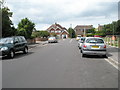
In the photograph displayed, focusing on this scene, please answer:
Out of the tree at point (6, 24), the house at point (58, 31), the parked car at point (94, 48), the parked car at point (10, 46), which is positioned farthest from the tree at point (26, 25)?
the house at point (58, 31)

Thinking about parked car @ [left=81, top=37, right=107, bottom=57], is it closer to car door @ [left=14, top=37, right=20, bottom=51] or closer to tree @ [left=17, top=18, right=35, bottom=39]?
car door @ [left=14, top=37, right=20, bottom=51]

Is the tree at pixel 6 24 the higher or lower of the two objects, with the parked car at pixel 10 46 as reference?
higher

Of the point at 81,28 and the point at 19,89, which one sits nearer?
the point at 19,89

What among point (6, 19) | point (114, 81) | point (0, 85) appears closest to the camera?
point (0, 85)

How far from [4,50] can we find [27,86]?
682cm

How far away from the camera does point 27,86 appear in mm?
5176

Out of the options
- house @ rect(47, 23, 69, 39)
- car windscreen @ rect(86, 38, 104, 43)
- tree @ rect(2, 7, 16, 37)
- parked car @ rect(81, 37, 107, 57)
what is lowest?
parked car @ rect(81, 37, 107, 57)

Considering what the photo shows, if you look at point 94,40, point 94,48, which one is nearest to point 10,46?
point 94,48

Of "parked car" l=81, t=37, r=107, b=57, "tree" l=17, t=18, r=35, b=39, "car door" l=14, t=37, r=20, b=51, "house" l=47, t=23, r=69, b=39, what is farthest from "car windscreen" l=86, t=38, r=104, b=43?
"house" l=47, t=23, r=69, b=39

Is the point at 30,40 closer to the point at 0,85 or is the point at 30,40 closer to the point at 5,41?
the point at 5,41

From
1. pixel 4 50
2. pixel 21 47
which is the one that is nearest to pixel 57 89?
pixel 4 50

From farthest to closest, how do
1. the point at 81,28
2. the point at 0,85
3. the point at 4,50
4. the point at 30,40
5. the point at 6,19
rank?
the point at 81,28
the point at 30,40
the point at 6,19
the point at 4,50
the point at 0,85

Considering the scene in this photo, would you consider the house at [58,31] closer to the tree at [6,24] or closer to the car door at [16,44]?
the tree at [6,24]

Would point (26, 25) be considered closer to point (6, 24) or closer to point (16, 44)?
point (6, 24)
